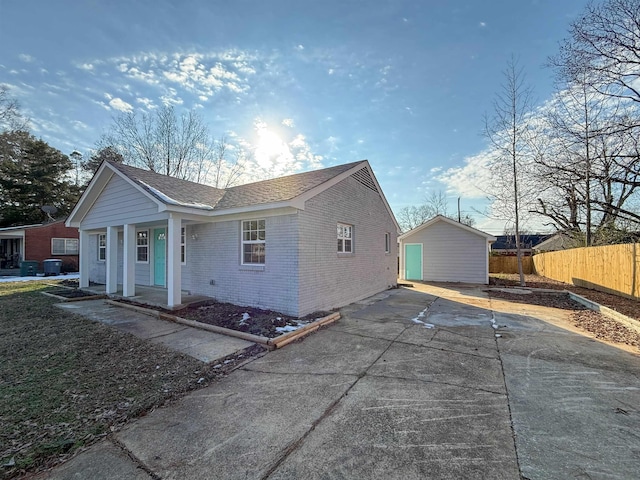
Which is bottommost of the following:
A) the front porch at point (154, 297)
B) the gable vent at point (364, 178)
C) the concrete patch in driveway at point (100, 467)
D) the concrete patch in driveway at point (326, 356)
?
the concrete patch in driveway at point (326, 356)

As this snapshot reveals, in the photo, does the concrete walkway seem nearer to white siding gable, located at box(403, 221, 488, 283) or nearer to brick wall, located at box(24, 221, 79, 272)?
white siding gable, located at box(403, 221, 488, 283)

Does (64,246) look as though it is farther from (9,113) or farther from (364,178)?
(364,178)

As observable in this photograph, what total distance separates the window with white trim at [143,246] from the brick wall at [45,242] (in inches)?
573

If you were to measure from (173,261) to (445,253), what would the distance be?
14.6 meters

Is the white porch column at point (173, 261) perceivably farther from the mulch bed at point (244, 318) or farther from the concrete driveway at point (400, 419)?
the concrete driveway at point (400, 419)

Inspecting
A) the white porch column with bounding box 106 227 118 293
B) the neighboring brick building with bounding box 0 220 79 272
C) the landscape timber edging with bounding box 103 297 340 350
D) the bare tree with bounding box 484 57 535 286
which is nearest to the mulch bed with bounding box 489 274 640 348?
the bare tree with bounding box 484 57 535 286

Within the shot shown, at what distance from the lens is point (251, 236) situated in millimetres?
8086

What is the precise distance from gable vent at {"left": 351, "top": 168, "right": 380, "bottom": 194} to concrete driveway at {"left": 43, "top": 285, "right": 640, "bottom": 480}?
21.3ft

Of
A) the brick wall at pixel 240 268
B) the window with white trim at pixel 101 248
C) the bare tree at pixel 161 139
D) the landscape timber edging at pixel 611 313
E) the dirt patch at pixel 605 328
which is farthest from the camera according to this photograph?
the bare tree at pixel 161 139

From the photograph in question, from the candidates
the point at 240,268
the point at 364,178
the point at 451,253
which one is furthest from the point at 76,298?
the point at 451,253

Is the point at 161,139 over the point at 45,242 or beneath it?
over

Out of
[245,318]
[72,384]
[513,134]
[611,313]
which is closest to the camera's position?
[72,384]

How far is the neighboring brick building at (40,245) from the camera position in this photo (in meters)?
19.8

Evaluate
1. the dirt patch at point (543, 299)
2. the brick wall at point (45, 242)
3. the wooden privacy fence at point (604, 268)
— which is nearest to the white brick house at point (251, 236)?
the dirt patch at point (543, 299)
